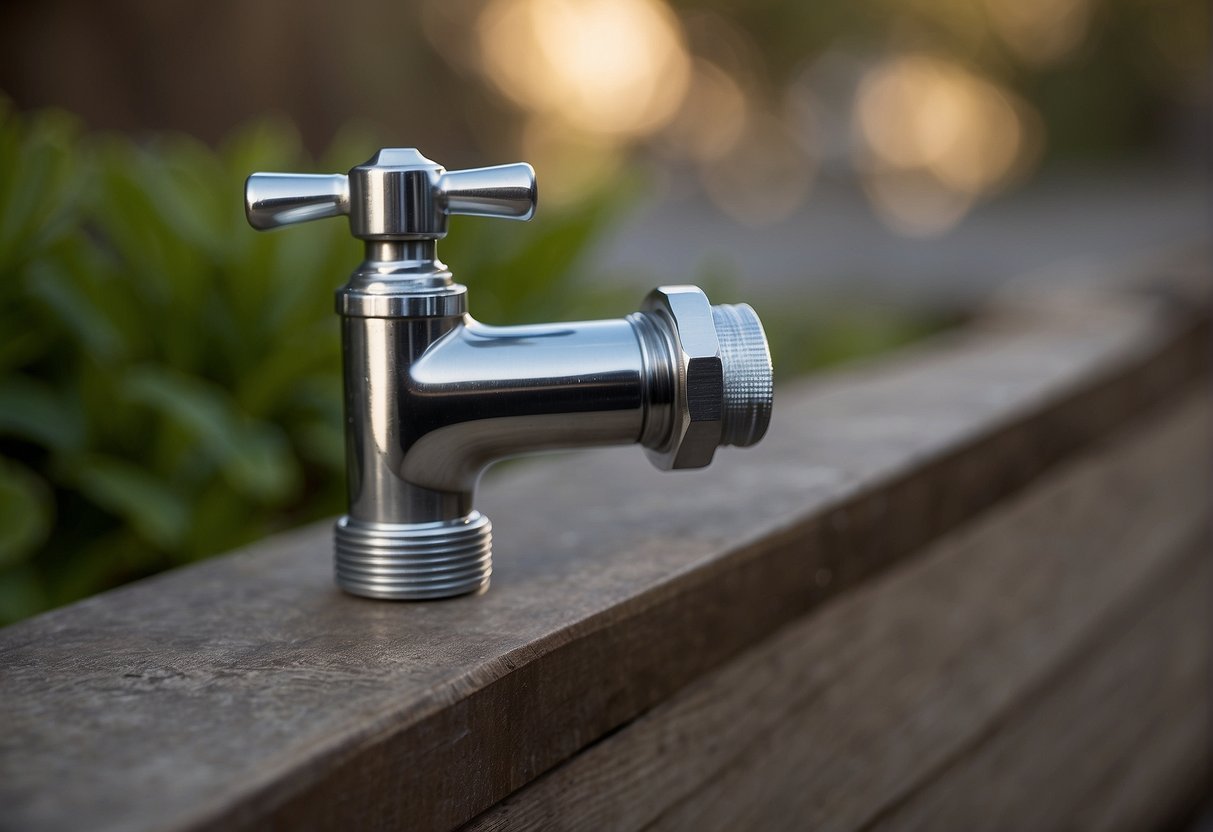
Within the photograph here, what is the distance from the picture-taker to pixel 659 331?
30.1 inches

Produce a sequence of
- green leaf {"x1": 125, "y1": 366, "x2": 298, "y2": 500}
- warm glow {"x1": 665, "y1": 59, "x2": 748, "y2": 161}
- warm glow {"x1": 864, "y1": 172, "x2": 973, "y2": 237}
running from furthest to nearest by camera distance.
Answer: warm glow {"x1": 665, "y1": 59, "x2": 748, "y2": 161} < warm glow {"x1": 864, "y1": 172, "x2": 973, "y2": 237} < green leaf {"x1": 125, "y1": 366, "x2": 298, "y2": 500}

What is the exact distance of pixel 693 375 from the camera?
2.43ft

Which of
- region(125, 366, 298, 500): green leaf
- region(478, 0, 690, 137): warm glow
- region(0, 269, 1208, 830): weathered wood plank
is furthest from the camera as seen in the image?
region(478, 0, 690, 137): warm glow

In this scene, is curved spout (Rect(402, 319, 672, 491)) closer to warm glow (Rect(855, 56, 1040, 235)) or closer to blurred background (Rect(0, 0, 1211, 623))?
blurred background (Rect(0, 0, 1211, 623))

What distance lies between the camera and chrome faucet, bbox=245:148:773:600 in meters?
0.73

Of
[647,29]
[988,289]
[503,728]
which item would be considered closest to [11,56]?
[503,728]

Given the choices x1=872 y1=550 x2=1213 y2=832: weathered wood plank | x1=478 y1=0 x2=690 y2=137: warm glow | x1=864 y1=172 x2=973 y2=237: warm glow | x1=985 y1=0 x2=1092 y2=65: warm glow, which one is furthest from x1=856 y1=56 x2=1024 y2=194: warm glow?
x1=872 y1=550 x2=1213 y2=832: weathered wood plank

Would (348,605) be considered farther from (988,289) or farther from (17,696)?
(988,289)

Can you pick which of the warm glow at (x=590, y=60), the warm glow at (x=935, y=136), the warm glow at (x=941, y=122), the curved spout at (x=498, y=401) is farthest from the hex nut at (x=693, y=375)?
the warm glow at (x=941, y=122)

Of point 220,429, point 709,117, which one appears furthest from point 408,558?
point 709,117

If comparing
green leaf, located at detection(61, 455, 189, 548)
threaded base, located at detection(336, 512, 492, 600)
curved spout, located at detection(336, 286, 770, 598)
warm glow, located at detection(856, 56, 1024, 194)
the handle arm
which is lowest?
green leaf, located at detection(61, 455, 189, 548)

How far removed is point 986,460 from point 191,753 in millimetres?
927

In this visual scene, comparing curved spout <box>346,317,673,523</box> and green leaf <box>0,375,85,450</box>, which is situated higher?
curved spout <box>346,317,673,523</box>

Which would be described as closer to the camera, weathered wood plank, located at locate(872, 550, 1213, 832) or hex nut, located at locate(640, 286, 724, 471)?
hex nut, located at locate(640, 286, 724, 471)
